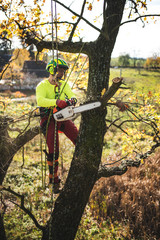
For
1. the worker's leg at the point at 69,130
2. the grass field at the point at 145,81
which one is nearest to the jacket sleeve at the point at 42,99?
the worker's leg at the point at 69,130

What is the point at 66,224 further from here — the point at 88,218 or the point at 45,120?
the point at 88,218

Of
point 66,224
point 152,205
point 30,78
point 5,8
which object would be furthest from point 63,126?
point 30,78

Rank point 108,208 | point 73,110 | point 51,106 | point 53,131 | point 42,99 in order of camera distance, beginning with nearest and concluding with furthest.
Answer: point 73,110 < point 42,99 < point 51,106 < point 53,131 < point 108,208

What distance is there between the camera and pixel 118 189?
6.44 meters

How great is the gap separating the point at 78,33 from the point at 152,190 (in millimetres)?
5324

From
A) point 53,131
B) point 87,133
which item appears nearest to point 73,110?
point 87,133

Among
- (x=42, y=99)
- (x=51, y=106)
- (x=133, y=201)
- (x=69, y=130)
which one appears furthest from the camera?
(x=133, y=201)

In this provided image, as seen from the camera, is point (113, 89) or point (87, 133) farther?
point (87, 133)

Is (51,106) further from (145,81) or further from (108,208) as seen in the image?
(145,81)

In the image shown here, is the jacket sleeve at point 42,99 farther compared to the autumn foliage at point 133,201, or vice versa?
the autumn foliage at point 133,201

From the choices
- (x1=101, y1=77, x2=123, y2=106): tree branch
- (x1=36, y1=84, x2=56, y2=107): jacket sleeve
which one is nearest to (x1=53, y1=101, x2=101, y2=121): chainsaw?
(x1=101, y1=77, x2=123, y2=106): tree branch

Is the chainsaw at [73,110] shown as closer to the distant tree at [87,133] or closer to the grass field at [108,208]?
the distant tree at [87,133]

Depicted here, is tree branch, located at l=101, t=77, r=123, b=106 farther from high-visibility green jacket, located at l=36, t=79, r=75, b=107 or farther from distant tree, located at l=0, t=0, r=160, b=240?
high-visibility green jacket, located at l=36, t=79, r=75, b=107

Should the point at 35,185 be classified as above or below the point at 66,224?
below
